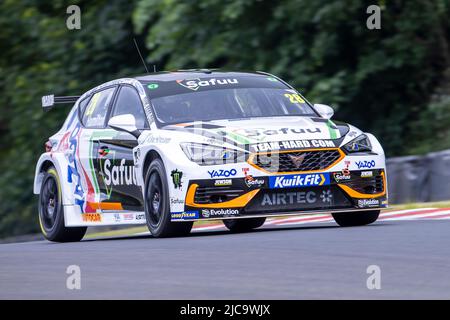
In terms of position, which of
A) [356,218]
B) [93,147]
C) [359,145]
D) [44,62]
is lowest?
[356,218]

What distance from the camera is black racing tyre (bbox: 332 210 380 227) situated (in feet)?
39.0

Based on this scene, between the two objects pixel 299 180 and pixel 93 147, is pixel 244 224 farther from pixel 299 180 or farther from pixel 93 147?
pixel 299 180

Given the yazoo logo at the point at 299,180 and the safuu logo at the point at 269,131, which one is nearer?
the yazoo logo at the point at 299,180

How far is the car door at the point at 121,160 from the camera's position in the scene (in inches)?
472

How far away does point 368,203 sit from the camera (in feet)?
37.6

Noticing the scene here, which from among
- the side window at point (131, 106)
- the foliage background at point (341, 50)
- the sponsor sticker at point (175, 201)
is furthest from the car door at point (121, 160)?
the foliage background at point (341, 50)

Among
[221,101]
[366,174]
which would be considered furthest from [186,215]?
[366,174]

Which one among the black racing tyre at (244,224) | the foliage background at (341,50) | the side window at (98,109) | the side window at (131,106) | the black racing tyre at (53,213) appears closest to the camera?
the side window at (131,106)

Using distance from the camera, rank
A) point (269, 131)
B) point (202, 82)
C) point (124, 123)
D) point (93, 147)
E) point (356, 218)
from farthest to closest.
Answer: point (93, 147), point (202, 82), point (356, 218), point (124, 123), point (269, 131)

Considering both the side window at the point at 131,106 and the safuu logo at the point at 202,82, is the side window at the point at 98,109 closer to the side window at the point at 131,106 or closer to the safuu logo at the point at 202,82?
the side window at the point at 131,106

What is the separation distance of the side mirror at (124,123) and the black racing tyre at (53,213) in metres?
1.71

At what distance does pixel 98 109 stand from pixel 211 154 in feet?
8.51
